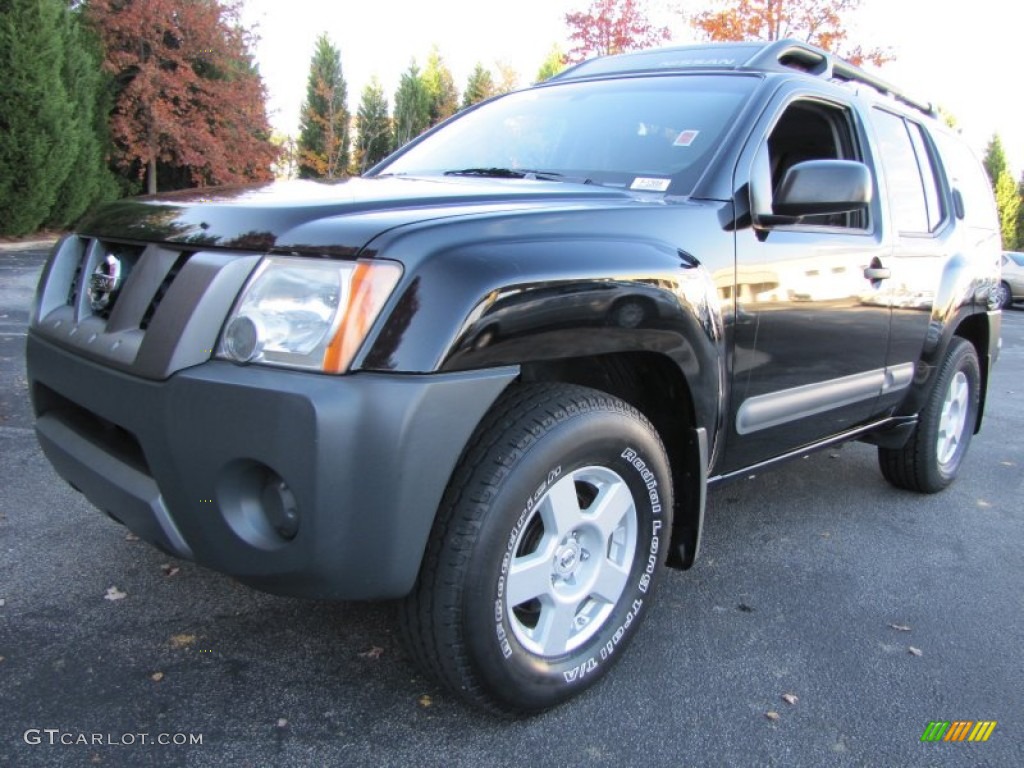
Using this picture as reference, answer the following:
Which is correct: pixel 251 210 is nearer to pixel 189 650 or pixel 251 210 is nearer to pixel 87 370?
pixel 87 370

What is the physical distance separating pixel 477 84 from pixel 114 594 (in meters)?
36.6

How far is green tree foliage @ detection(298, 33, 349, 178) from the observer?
31.2 meters

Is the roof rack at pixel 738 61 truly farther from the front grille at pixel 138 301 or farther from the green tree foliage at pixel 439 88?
the green tree foliage at pixel 439 88

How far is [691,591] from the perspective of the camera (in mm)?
2877

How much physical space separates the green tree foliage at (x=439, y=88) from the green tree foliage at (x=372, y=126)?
2.23 m

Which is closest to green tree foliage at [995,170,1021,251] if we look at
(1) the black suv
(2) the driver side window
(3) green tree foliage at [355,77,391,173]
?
(3) green tree foliage at [355,77,391,173]

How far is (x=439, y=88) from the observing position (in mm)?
36656

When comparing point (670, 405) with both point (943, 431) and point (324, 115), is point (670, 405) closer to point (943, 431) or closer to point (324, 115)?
point (943, 431)

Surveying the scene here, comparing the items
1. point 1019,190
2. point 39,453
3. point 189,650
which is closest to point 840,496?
point 189,650

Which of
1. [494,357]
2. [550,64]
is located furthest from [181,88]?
[494,357]

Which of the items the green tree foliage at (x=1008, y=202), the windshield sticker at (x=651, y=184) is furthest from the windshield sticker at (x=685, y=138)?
the green tree foliage at (x=1008, y=202)

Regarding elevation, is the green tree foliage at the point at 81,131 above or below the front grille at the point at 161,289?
above

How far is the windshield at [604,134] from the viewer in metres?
2.64

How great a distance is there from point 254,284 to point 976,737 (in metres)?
2.16
